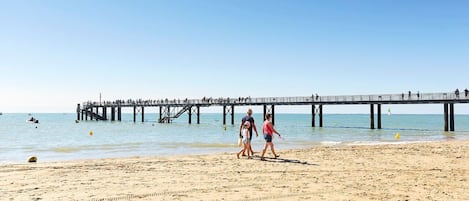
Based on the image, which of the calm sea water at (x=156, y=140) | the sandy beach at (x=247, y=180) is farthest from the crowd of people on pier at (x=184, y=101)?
the sandy beach at (x=247, y=180)

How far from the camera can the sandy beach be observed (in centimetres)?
696

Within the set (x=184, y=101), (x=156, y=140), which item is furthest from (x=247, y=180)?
(x=184, y=101)

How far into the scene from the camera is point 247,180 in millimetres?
8367

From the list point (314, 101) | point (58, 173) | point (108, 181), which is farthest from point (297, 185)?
point (314, 101)

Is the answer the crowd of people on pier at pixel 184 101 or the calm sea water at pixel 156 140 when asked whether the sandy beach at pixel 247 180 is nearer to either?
the calm sea water at pixel 156 140

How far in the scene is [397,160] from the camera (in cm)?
1184

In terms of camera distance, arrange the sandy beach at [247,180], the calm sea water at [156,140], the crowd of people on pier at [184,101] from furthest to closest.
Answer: the crowd of people on pier at [184,101] < the calm sea water at [156,140] < the sandy beach at [247,180]

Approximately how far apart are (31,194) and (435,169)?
9157 mm

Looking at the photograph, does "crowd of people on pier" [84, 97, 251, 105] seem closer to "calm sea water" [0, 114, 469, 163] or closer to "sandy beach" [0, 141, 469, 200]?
"calm sea water" [0, 114, 469, 163]

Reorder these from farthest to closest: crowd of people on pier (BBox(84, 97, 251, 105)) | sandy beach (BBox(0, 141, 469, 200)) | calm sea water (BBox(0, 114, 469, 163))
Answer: crowd of people on pier (BBox(84, 97, 251, 105))
calm sea water (BBox(0, 114, 469, 163))
sandy beach (BBox(0, 141, 469, 200))

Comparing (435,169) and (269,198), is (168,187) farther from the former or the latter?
(435,169)

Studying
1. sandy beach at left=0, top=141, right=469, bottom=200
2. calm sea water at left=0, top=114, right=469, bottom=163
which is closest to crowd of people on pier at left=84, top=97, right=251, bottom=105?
calm sea water at left=0, top=114, right=469, bottom=163

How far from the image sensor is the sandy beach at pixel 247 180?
6957 mm

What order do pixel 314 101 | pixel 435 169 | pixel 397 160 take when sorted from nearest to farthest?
pixel 435 169 < pixel 397 160 < pixel 314 101
